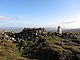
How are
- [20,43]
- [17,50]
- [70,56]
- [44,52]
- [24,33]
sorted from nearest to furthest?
[70,56]
[44,52]
[17,50]
[20,43]
[24,33]

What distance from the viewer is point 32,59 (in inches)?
1918

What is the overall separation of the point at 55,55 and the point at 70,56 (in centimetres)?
371

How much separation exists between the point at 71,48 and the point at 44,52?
23.9 ft

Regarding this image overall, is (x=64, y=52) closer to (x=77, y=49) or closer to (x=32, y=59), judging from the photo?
(x=77, y=49)

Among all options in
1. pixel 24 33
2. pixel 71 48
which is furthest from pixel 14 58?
pixel 24 33

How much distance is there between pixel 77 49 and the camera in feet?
174

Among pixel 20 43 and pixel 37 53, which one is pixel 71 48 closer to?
pixel 37 53

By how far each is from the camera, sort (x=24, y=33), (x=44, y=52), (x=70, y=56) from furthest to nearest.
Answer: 1. (x=24, y=33)
2. (x=44, y=52)
3. (x=70, y=56)

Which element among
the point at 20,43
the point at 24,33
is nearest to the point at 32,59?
the point at 20,43

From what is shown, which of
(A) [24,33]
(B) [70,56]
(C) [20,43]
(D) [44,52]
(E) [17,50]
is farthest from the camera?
(A) [24,33]

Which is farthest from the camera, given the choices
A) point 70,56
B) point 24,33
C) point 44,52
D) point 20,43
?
point 24,33

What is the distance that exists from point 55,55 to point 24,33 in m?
47.1

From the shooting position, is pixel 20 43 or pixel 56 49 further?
pixel 20 43

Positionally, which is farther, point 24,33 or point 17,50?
point 24,33
